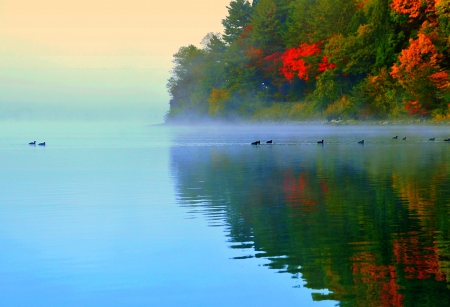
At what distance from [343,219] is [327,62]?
67347mm

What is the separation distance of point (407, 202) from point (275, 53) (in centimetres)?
7946

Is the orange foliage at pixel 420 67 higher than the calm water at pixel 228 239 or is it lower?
higher

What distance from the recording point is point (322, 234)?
38.1ft

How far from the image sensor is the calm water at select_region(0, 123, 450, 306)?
8.20 m

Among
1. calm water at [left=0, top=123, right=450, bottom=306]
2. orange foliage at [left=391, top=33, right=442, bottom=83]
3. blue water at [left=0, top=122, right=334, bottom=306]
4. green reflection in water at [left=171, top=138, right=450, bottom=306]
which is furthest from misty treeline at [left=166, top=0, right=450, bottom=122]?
blue water at [left=0, top=122, right=334, bottom=306]

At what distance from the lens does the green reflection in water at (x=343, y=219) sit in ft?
28.0

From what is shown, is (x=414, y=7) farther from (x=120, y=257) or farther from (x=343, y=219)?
(x=120, y=257)

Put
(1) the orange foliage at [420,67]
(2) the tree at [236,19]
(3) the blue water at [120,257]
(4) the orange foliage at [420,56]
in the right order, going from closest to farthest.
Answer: (3) the blue water at [120,257] < (4) the orange foliage at [420,56] < (1) the orange foliage at [420,67] < (2) the tree at [236,19]

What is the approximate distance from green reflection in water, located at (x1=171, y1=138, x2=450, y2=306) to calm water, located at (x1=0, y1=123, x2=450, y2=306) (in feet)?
0.09

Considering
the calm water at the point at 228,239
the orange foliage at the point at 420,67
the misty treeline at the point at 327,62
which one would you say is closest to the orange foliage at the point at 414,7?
the misty treeline at the point at 327,62

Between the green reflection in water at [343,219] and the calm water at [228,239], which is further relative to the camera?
the green reflection in water at [343,219]

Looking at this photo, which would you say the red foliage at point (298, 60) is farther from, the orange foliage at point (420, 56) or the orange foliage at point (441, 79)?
the orange foliage at point (441, 79)

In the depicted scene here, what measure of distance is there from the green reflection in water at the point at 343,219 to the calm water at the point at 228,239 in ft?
0.09

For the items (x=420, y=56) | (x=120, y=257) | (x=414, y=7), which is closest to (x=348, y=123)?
(x=414, y=7)
